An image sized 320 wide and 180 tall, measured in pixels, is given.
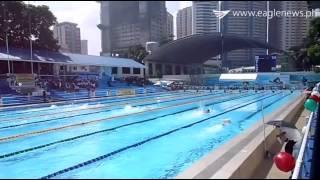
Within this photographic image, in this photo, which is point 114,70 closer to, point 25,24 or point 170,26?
point 25,24

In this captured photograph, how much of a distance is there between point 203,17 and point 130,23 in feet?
38.7

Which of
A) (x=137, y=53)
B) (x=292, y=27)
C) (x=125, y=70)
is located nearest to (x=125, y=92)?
(x=125, y=70)

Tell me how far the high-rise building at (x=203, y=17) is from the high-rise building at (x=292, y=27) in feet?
33.7

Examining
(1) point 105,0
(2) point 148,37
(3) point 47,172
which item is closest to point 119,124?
(3) point 47,172

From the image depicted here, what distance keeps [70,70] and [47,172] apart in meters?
29.4

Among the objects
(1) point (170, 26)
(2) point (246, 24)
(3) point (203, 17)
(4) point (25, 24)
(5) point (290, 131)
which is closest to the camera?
(5) point (290, 131)

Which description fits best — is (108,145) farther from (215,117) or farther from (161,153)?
(215,117)

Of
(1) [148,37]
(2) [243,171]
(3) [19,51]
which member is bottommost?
(2) [243,171]

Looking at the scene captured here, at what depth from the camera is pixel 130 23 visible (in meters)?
59.2

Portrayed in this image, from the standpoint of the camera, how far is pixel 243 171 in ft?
13.7

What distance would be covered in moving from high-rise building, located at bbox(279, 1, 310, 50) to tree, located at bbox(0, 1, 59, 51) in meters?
27.2

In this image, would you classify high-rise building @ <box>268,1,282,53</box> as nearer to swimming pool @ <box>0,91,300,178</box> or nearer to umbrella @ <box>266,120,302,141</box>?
swimming pool @ <box>0,91,300,178</box>

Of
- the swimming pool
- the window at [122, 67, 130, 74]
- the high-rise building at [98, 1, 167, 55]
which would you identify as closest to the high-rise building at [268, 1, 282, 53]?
the high-rise building at [98, 1, 167, 55]

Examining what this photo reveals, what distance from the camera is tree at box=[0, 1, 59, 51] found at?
32.3 metres
